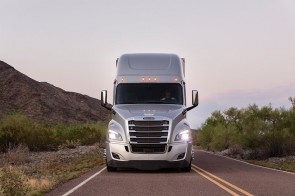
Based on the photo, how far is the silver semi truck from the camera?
15.5 m

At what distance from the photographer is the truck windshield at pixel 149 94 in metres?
16.9

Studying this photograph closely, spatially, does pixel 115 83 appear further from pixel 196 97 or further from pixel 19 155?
pixel 19 155

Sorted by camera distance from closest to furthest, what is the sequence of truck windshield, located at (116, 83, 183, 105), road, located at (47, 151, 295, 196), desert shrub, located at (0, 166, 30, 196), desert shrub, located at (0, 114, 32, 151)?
desert shrub, located at (0, 166, 30, 196) → road, located at (47, 151, 295, 196) → truck windshield, located at (116, 83, 183, 105) → desert shrub, located at (0, 114, 32, 151)

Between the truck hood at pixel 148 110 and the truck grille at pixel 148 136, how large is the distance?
28 centimetres

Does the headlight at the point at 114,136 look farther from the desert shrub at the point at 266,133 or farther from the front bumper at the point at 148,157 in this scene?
the desert shrub at the point at 266,133

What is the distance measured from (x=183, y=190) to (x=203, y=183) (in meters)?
1.68

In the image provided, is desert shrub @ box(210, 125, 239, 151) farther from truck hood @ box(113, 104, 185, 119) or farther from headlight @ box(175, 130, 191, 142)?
headlight @ box(175, 130, 191, 142)

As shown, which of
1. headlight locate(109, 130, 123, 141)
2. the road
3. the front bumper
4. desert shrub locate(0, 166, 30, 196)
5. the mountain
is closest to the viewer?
desert shrub locate(0, 166, 30, 196)

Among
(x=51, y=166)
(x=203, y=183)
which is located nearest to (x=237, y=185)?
(x=203, y=183)

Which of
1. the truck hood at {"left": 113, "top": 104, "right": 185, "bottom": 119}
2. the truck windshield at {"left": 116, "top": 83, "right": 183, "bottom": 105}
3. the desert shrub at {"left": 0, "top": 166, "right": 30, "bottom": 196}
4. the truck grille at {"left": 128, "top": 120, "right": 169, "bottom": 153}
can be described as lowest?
the desert shrub at {"left": 0, "top": 166, "right": 30, "bottom": 196}

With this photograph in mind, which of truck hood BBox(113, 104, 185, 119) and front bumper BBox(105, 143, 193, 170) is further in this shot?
truck hood BBox(113, 104, 185, 119)

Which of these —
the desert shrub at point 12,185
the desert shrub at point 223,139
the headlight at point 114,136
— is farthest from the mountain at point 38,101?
the desert shrub at point 12,185

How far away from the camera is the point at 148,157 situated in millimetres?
15414

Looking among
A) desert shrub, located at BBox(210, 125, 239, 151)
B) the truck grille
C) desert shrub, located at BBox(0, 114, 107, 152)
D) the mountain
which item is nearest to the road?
the truck grille
